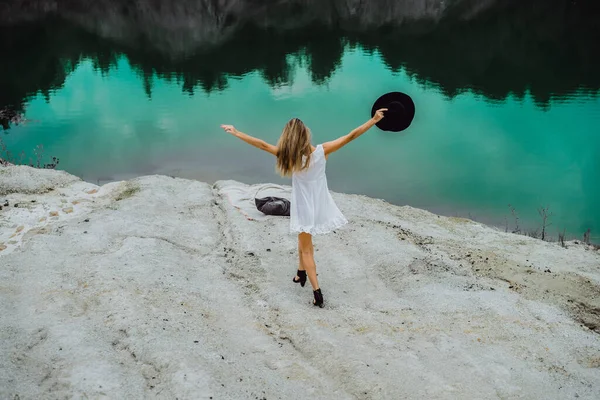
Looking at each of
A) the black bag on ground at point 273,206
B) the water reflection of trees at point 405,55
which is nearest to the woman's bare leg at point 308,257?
the black bag on ground at point 273,206

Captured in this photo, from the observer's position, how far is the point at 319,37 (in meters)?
27.1

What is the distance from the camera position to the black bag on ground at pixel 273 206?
8.14m

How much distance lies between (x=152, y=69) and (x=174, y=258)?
19.8 metres

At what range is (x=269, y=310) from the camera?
17.3ft

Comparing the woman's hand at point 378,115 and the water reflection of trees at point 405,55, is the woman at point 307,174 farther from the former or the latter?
the water reflection of trees at point 405,55

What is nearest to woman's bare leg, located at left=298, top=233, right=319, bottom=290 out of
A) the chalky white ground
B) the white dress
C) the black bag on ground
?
the white dress

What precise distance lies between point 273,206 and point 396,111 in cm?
315

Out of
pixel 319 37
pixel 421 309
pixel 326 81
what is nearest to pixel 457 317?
pixel 421 309

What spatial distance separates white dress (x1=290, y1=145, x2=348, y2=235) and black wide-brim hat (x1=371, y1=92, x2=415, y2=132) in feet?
2.52

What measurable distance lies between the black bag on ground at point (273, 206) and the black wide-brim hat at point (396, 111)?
297 centimetres

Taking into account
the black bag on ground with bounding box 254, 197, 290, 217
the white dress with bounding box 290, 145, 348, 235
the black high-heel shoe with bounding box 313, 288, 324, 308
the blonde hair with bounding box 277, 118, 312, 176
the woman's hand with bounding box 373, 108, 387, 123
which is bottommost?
the black bag on ground with bounding box 254, 197, 290, 217

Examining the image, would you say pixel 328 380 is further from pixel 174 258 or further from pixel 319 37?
pixel 319 37

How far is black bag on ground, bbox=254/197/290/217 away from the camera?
814 centimetres

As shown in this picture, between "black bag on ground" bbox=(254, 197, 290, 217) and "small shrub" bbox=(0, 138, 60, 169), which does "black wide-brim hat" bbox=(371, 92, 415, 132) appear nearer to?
"black bag on ground" bbox=(254, 197, 290, 217)
